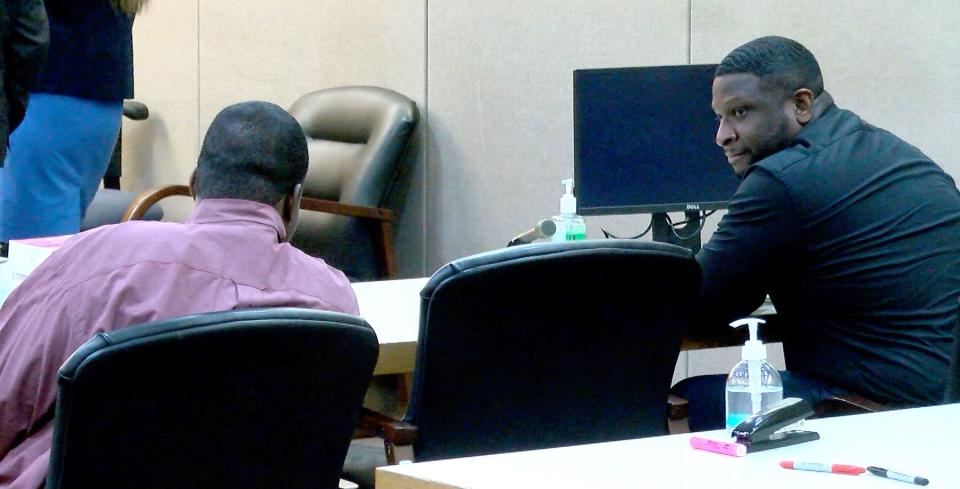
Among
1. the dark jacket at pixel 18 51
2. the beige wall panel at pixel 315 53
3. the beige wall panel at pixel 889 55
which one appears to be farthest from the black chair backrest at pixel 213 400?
the beige wall panel at pixel 315 53

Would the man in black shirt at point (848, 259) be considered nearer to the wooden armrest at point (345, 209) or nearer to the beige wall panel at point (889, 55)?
the beige wall panel at point (889, 55)

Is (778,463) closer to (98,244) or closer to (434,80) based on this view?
(98,244)

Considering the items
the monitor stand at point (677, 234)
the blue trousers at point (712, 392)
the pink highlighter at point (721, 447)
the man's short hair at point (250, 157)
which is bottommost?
the blue trousers at point (712, 392)

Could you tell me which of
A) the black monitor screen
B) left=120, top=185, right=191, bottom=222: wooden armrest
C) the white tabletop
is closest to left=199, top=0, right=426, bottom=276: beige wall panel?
left=120, top=185, right=191, bottom=222: wooden armrest

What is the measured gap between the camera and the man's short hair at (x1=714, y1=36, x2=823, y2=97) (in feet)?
9.55

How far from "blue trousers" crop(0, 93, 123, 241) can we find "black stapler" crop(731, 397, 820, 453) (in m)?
2.75

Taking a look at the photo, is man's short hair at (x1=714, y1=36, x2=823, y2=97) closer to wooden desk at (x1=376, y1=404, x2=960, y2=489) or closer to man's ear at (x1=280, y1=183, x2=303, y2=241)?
man's ear at (x1=280, y1=183, x2=303, y2=241)

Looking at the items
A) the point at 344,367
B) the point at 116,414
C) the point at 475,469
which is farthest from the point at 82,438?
the point at 475,469

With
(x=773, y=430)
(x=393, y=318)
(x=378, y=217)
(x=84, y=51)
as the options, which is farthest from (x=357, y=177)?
(x=773, y=430)

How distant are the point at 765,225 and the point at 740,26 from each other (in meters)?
1.55

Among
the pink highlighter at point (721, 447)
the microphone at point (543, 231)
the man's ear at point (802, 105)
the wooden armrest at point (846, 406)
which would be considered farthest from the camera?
the microphone at point (543, 231)

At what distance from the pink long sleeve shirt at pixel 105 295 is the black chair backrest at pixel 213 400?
22 cm

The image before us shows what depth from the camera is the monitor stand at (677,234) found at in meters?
3.50

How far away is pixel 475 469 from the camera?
1485 millimetres
